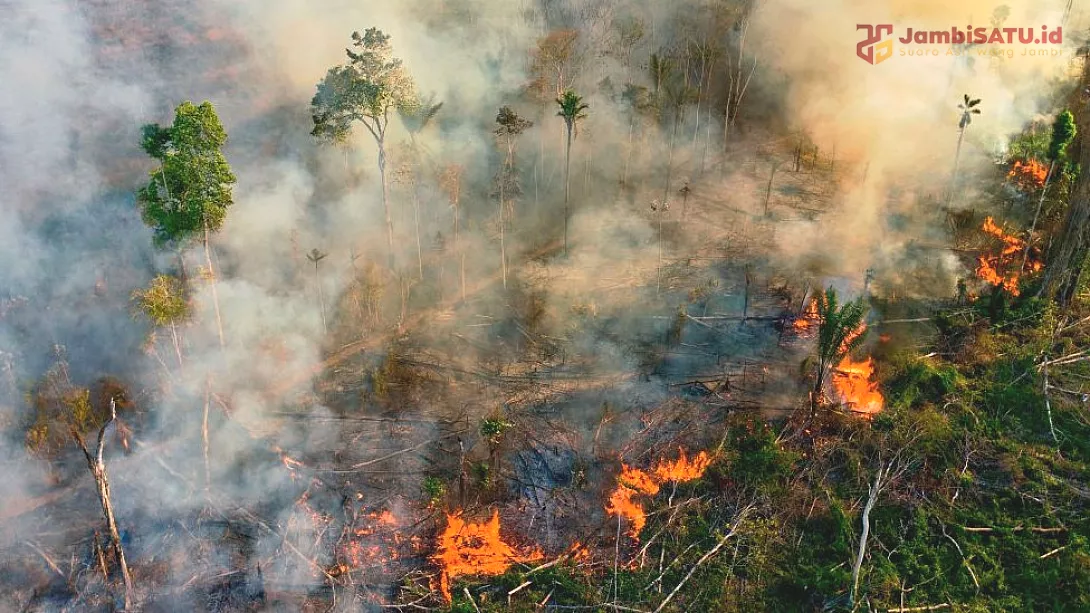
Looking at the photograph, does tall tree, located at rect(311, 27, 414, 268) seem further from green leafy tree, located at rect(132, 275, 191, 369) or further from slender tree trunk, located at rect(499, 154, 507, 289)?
green leafy tree, located at rect(132, 275, 191, 369)

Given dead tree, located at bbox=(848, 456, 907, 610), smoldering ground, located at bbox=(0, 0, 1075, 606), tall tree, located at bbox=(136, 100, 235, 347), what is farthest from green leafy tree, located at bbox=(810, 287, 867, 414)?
tall tree, located at bbox=(136, 100, 235, 347)

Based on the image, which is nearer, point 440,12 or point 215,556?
point 215,556

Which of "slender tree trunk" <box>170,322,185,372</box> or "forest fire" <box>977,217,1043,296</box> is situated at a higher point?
"forest fire" <box>977,217,1043,296</box>

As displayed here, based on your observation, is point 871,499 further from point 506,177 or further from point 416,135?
point 416,135

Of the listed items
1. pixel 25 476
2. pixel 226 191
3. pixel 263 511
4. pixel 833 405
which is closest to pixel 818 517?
pixel 833 405

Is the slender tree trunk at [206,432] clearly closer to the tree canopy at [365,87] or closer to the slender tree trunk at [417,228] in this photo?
the slender tree trunk at [417,228]

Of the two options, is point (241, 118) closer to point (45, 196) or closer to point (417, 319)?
point (45, 196)
